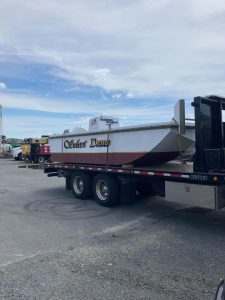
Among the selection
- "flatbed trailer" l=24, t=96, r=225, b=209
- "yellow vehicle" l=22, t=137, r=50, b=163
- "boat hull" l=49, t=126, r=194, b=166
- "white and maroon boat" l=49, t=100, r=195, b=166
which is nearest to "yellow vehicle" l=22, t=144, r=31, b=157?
"yellow vehicle" l=22, t=137, r=50, b=163

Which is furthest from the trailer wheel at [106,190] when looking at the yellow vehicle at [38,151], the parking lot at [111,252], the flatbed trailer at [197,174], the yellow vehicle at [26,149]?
the yellow vehicle at [26,149]

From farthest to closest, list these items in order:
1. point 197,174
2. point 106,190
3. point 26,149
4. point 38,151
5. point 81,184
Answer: point 26,149
point 38,151
point 81,184
point 106,190
point 197,174

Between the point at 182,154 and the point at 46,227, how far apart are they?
140 inches

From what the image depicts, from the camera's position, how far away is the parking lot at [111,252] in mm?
4172

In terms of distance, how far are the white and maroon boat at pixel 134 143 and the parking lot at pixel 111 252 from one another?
1315 millimetres

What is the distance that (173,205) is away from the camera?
29.7ft

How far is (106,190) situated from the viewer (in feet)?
30.5

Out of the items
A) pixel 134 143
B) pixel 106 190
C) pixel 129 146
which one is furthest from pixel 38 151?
pixel 134 143

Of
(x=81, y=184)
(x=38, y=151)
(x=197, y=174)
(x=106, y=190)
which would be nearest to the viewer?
(x=197, y=174)

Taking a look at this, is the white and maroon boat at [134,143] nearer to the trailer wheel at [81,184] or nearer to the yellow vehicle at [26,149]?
the trailer wheel at [81,184]

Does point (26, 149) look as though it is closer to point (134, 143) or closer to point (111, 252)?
point (134, 143)

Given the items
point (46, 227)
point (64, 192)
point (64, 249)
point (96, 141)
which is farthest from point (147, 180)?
point (64, 192)

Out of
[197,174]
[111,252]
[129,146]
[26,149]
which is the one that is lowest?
[111,252]

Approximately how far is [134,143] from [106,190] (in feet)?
5.41
